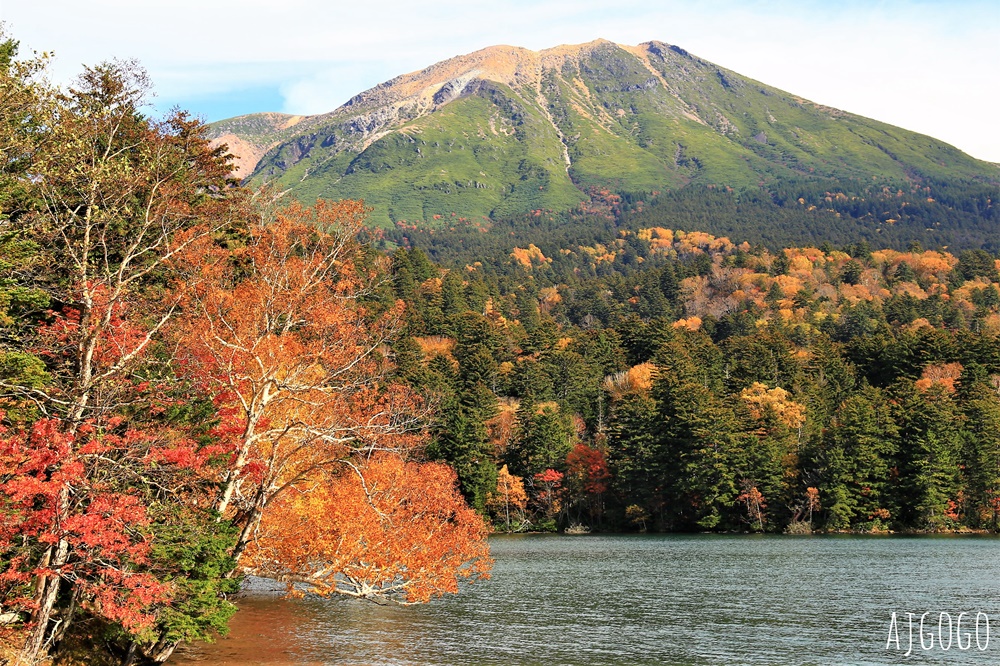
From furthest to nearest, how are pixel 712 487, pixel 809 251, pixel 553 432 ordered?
pixel 809 251, pixel 553 432, pixel 712 487

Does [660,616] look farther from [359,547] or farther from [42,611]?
[42,611]

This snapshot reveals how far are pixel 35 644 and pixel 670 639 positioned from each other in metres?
21.6

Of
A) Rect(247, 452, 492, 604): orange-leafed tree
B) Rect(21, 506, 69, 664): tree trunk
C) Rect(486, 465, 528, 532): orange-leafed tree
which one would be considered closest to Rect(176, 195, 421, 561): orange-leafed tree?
Rect(247, 452, 492, 604): orange-leafed tree

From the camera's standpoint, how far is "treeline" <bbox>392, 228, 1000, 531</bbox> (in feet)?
266

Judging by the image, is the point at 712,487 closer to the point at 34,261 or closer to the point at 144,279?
the point at 144,279

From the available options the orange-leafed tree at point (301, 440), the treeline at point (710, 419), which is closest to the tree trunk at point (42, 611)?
the orange-leafed tree at point (301, 440)

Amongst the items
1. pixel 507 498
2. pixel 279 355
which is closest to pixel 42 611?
pixel 279 355

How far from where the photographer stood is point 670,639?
3316 cm

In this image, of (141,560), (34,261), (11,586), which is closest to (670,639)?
(141,560)

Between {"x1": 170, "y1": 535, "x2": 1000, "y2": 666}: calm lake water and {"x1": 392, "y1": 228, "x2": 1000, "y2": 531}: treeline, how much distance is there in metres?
20.8

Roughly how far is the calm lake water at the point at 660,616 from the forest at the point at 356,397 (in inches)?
102

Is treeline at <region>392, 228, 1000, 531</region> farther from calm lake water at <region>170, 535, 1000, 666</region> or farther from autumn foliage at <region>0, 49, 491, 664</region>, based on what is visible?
autumn foliage at <region>0, 49, 491, 664</region>

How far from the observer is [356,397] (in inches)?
1890

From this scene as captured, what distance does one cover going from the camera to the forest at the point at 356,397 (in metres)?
22.1
